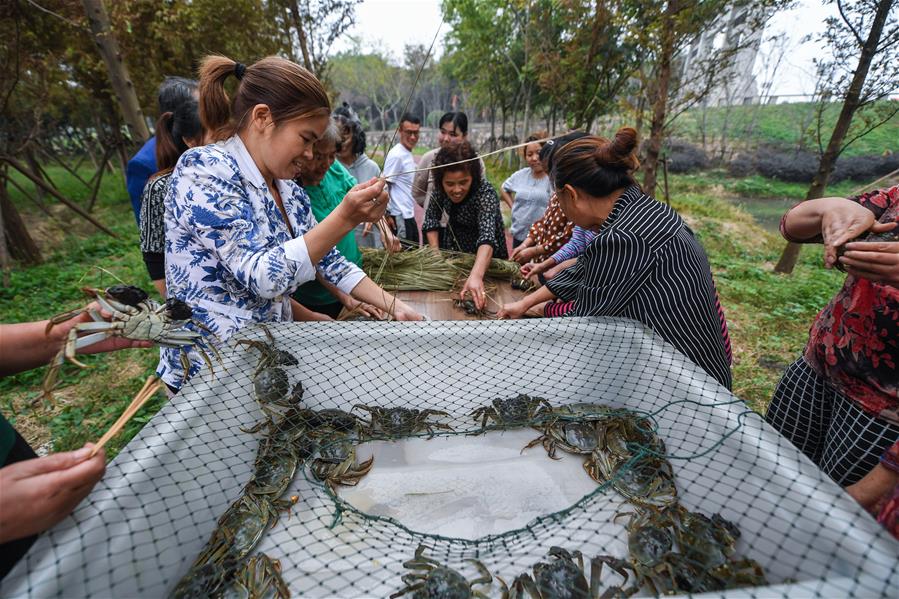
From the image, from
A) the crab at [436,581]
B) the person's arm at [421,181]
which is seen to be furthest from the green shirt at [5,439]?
the person's arm at [421,181]

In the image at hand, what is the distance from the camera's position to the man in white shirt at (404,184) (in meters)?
4.20

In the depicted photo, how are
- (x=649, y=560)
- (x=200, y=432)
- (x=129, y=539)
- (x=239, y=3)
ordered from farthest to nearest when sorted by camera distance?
(x=239, y=3), (x=200, y=432), (x=649, y=560), (x=129, y=539)

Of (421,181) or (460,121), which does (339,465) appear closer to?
(421,181)

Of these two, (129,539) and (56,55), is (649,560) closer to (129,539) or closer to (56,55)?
(129,539)

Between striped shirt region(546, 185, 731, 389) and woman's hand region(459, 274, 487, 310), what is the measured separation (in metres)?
0.79

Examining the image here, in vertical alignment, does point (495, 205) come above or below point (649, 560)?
above

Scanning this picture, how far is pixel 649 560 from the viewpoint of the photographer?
973mm

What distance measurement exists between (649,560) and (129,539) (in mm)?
1098

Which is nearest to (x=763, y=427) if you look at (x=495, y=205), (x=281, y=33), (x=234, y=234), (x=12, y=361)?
(x=234, y=234)

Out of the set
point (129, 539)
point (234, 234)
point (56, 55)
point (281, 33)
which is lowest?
point (129, 539)

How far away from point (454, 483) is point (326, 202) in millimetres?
1709

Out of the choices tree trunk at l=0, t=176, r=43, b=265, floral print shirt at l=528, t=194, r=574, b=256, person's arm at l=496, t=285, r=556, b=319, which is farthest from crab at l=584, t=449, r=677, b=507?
tree trunk at l=0, t=176, r=43, b=265

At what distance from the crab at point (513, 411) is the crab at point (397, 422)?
0.41 feet

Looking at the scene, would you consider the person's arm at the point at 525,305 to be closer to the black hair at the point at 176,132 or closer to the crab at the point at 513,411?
the crab at the point at 513,411
